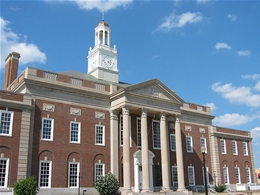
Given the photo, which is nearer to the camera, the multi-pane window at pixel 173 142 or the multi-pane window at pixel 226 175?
the multi-pane window at pixel 173 142

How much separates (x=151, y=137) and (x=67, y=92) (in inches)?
467

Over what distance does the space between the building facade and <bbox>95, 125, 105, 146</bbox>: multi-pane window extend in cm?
3

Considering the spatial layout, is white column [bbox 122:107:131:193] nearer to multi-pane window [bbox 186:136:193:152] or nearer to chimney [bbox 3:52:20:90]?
multi-pane window [bbox 186:136:193:152]

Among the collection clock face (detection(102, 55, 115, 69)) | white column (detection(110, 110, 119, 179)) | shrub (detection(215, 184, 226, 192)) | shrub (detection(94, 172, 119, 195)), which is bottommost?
shrub (detection(215, 184, 226, 192))

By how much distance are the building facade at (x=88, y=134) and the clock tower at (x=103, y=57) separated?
10.2 meters

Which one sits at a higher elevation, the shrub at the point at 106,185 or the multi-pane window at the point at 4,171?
the multi-pane window at the point at 4,171

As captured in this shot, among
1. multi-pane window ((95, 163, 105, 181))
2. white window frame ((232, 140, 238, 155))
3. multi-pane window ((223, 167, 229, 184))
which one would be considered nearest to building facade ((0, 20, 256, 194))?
multi-pane window ((95, 163, 105, 181))

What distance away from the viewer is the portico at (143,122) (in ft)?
104

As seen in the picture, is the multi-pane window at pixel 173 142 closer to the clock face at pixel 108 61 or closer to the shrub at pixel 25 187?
the clock face at pixel 108 61

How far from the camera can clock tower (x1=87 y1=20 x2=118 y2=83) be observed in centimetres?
4534

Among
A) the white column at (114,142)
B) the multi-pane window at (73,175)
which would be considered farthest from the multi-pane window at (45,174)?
the white column at (114,142)

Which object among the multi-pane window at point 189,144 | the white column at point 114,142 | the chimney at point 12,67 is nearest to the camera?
the white column at point 114,142

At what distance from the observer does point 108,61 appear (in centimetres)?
4697

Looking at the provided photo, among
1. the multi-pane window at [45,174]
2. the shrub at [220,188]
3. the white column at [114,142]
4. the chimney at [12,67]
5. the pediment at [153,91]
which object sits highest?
the chimney at [12,67]
